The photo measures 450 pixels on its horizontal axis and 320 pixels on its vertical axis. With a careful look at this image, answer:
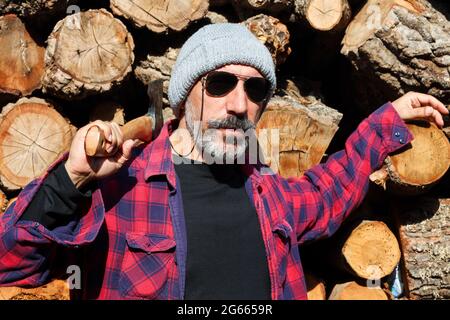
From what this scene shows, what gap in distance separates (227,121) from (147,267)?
63cm

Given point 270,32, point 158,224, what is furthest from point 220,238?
point 270,32

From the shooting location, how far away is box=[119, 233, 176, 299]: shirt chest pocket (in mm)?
2375

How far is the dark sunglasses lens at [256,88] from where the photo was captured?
2.57 metres

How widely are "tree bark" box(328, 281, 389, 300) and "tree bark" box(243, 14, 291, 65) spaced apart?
1.19 m

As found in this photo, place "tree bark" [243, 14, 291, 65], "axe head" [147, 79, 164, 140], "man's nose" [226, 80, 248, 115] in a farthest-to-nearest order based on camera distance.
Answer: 1. "tree bark" [243, 14, 291, 65]
2. "axe head" [147, 79, 164, 140]
3. "man's nose" [226, 80, 248, 115]

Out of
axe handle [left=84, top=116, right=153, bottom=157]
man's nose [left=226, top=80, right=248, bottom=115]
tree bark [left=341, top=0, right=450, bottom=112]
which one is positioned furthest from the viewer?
tree bark [left=341, top=0, right=450, bottom=112]

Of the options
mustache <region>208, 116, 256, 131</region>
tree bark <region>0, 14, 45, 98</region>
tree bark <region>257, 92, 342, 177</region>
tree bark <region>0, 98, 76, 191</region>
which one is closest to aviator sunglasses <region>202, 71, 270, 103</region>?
mustache <region>208, 116, 256, 131</region>

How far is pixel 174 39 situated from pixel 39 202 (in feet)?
5.09

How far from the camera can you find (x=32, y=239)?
211 cm

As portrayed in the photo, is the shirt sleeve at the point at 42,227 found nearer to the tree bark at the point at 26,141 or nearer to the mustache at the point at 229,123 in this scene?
the mustache at the point at 229,123

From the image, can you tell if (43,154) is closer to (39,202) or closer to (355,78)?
(39,202)

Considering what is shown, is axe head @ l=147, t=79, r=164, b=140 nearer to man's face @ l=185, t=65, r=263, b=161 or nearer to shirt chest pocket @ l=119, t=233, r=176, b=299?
man's face @ l=185, t=65, r=263, b=161

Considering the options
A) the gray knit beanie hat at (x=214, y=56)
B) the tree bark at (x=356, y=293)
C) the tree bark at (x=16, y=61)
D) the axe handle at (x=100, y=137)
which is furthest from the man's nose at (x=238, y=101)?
the tree bark at (x=16, y=61)

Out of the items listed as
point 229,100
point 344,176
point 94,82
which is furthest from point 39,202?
point 344,176
